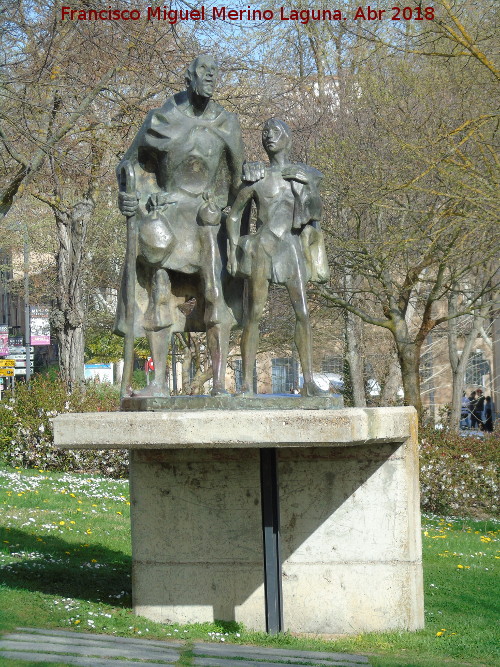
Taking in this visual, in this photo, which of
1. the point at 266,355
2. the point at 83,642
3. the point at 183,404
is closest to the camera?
the point at 83,642

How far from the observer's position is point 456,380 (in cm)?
3055

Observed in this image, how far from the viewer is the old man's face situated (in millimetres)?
7582

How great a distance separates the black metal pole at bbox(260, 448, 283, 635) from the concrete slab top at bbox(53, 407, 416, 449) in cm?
100

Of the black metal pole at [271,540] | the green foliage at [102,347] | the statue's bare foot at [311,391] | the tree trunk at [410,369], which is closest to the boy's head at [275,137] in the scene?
the statue's bare foot at [311,391]

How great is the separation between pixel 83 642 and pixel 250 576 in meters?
1.53

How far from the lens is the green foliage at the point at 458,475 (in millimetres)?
16609

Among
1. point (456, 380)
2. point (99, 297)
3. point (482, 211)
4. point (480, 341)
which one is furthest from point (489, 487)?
point (480, 341)

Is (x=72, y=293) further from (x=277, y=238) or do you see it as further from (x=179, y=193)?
(x=277, y=238)

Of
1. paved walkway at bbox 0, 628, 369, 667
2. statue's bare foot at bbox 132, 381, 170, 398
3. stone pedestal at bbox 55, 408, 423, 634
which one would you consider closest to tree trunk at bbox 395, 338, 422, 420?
stone pedestal at bbox 55, 408, 423, 634

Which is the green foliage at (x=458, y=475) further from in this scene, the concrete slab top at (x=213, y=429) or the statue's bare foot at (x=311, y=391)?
the concrete slab top at (x=213, y=429)

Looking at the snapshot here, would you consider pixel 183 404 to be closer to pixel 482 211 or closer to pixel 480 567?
pixel 480 567

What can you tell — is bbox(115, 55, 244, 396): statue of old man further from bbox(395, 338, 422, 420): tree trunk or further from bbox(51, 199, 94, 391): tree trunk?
bbox(51, 199, 94, 391): tree trunk

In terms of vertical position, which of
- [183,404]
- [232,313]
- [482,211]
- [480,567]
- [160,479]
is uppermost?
[482,211]

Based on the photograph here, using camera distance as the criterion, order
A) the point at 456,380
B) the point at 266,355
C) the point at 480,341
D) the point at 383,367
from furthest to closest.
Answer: the point at 480,341 < the point at 266,355 < the point at 383,367 < the point at 456,380
